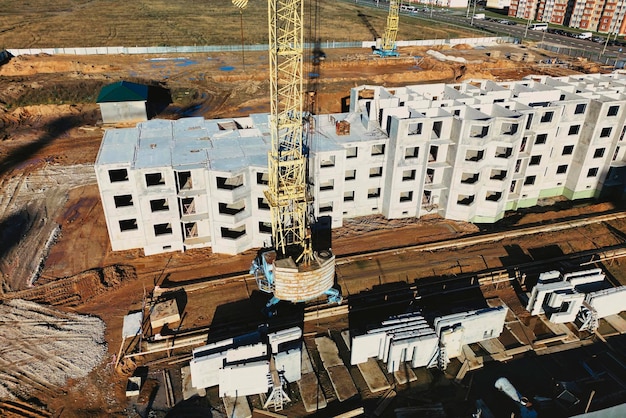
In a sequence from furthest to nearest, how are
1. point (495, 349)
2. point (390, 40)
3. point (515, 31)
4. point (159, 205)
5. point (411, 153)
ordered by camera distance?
point (515, 31) < point (390, 40) < point (411, 153) < point (159, 205) < point (495, 349)

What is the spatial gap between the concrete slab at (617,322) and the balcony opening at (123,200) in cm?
4163

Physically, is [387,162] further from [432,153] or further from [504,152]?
[504,152]

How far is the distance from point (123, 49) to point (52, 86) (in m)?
30.7

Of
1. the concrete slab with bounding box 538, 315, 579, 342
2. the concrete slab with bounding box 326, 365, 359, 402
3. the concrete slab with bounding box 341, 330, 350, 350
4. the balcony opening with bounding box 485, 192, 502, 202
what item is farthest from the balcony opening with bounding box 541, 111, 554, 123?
the concrete slab with bounding box 326, 365, 359, 402

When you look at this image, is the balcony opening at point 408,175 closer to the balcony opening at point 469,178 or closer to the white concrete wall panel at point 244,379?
the balcony opening at point 469,178

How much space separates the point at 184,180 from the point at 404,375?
1011 inches

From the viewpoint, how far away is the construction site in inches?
1153

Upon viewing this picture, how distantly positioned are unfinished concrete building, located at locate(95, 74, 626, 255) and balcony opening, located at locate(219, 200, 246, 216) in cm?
10

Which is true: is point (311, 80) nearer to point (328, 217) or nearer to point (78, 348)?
point (328, 217)

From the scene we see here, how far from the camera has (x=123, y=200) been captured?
4119cm

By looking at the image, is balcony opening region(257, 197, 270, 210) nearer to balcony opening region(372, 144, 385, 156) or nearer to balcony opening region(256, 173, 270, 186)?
balcony opening region(256, 173, 270, 186)

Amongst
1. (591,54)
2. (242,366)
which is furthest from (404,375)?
(591,54)

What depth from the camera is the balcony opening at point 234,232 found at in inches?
1655

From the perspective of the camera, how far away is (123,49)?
108 metres
